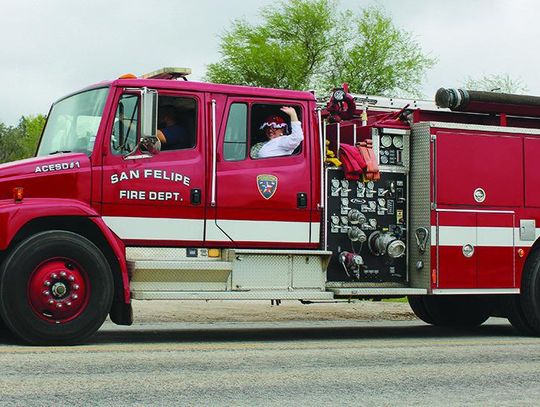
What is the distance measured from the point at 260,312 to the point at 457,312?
373 cm

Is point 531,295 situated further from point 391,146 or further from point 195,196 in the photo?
point 195,196

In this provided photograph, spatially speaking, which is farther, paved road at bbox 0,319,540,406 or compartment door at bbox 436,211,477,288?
compartment door at bbox 436,211,477,288

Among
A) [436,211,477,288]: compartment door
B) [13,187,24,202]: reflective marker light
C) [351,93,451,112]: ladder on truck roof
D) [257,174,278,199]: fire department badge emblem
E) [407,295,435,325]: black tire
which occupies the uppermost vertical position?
[351,93,451,112]: ladder on truck roof

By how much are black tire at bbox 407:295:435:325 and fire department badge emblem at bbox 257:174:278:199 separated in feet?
12.7

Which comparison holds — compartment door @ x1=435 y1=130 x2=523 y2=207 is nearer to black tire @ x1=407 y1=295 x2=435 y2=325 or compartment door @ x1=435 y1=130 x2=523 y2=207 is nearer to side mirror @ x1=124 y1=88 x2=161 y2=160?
black tire @ x1=407 y1=295 x2=435 y2=325

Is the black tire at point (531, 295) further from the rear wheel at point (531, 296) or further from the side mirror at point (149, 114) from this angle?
the side mirror at point (149, 114)

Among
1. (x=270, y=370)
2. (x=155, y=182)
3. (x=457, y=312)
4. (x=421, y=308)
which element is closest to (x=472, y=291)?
(x=457, y=312)

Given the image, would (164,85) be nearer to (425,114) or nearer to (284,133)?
(284,133)

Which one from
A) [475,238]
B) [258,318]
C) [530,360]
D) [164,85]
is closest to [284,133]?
[164,85]

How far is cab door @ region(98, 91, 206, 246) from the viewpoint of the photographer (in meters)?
9.95

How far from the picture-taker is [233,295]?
10320 millimetres

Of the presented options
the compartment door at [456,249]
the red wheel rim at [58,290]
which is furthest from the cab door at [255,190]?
the compartment door at [456,249]

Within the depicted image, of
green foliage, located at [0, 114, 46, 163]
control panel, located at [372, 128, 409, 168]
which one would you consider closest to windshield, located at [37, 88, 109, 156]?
control panel, located at [372, 128, 409, 168]

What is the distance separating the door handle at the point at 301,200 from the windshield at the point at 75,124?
2319 millimetres
